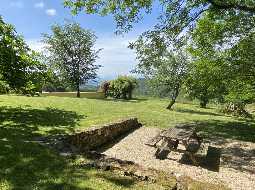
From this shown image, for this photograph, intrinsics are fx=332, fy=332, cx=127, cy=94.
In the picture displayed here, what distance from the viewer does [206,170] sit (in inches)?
527

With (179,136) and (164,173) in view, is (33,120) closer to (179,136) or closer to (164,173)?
(179,136)

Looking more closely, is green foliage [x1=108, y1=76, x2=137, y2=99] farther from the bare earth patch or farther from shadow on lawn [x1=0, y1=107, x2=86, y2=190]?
shadow on lawn [x1=0, y1=107, x2=86, y2=190]

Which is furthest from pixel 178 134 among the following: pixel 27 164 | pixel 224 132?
pixel 224 132

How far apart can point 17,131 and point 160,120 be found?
12.2 m

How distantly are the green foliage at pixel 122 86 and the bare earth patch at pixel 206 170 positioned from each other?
3115cm

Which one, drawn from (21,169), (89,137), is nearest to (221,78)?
(89,137)

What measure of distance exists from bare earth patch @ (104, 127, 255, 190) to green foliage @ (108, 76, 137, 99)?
3115 cm

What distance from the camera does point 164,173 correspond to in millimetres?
9656

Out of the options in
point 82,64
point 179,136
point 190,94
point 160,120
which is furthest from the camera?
point 82,64

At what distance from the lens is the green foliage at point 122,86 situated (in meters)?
50.7

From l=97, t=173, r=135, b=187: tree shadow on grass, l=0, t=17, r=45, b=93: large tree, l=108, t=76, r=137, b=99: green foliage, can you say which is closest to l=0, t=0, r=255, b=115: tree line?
l=0, t=17, r=45, b=93: large tree

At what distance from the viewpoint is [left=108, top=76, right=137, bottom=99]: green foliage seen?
1995 inches

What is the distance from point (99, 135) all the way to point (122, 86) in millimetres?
34844

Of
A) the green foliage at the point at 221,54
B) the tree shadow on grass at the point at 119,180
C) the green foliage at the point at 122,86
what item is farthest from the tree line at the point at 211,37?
the green foliage at the point at 122,86
